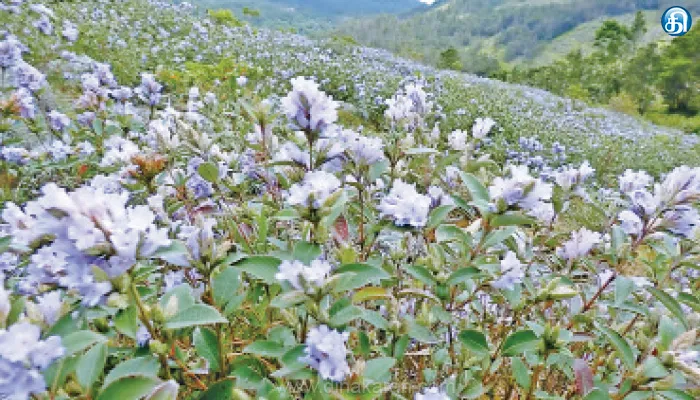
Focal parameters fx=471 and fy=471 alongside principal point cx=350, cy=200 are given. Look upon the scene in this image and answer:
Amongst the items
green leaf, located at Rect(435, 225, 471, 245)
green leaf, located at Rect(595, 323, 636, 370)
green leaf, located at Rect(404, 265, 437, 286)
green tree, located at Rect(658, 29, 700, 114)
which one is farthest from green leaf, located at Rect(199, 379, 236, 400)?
green tree, located at Rect(658, 29, 700, 114)

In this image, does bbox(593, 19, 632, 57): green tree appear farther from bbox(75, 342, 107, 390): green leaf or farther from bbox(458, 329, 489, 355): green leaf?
bbox(75, 342, 107, 390): green leaf

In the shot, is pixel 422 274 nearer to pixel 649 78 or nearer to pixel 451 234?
pixel 451 234

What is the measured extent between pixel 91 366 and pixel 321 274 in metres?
0.40

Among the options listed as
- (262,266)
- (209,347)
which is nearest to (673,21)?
(262,266)

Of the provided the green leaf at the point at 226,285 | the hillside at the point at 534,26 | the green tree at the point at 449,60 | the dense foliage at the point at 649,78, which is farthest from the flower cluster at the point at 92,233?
the hillside at the point at 534,26

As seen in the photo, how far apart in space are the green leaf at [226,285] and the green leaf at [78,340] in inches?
10.2

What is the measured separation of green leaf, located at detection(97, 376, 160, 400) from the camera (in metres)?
0.68

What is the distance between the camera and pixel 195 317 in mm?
757

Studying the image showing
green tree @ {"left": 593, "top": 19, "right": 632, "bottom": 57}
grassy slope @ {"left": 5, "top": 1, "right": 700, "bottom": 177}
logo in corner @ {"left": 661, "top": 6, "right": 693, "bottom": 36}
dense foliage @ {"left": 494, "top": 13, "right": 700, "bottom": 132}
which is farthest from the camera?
green tree @ {"left": 593, "top": 19, "right": 632, "bottom": 57}

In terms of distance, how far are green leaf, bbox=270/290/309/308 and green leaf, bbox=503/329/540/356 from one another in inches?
20.4

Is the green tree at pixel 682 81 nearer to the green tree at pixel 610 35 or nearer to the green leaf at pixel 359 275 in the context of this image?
the green tree at pixel 610 35

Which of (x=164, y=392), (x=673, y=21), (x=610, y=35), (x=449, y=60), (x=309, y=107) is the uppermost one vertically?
(x=610, y=35)

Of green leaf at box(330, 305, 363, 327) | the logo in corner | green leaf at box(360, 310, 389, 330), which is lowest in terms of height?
green leaf at box(360, 310, 389, 330)

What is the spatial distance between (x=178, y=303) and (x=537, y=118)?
8318 millimetres
